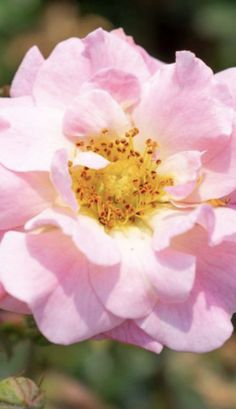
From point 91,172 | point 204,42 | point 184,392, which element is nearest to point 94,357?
point 184,392

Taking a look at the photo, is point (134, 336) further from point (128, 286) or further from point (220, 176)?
point (220, 176)

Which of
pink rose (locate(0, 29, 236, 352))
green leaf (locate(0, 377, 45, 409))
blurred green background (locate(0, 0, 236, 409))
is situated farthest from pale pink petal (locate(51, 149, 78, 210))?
blurred green background (locate(0, 0, 236, 409))

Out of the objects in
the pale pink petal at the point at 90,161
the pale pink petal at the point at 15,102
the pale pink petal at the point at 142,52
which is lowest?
the pale pink petal at the point at 90,161

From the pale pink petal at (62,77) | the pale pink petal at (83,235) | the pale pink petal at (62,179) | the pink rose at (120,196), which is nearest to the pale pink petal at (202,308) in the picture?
the pink rose at (120,196)

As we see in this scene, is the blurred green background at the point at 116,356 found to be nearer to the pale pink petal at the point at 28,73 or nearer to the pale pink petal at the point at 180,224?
the pale pink petal at the point at 180,224

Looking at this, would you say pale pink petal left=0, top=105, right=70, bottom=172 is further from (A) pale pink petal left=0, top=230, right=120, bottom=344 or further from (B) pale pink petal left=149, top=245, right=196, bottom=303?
(B) pale pink petal left=149, top=245, right=196, bottom=303

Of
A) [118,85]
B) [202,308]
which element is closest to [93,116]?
[118,85]
